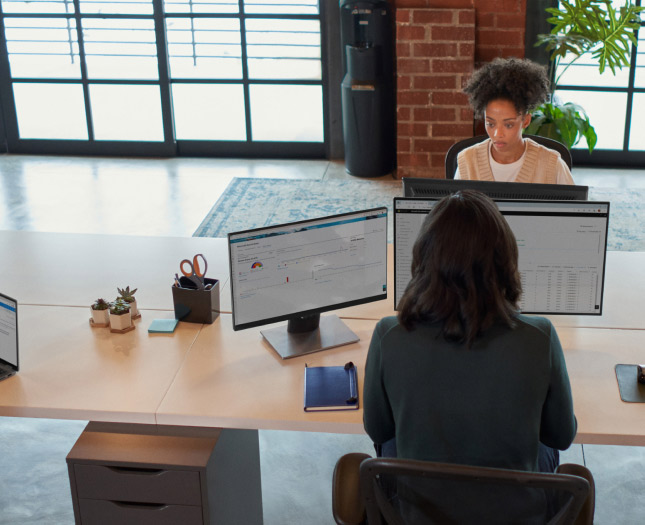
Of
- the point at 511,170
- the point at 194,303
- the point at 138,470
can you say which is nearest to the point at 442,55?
the point at 511,170

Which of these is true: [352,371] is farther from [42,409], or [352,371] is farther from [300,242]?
[42,409]

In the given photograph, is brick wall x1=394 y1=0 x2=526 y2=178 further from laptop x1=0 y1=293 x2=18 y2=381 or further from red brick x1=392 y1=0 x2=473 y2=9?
laptop x1=0 y1=293 x2=18 y2=381

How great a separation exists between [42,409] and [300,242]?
2.70 ft

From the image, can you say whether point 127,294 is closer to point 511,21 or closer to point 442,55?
point 442,55

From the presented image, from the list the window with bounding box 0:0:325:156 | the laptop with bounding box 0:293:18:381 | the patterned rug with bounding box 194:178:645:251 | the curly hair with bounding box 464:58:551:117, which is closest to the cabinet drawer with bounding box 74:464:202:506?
the laptop with bounding box 0:293:18:381

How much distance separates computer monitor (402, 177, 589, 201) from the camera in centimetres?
242

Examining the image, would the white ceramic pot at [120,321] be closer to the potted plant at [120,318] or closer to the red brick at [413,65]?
the potted plant at [120,318]

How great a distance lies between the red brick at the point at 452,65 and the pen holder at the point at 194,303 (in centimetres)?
370

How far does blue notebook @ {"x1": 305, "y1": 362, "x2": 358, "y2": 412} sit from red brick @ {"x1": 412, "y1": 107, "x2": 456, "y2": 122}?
392cm

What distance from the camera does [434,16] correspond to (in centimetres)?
557

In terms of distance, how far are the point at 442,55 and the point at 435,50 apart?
0.06 meters

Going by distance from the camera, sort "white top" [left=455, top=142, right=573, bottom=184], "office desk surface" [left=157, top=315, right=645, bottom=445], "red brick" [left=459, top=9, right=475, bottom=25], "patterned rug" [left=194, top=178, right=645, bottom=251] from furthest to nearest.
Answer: "red brick" [left=459, top=9, right=475, bottom=25] < "patterned rug" [left=194, top=178, right=645, bottom=251] < "white top" [left=455, top=142, right=573, bottom=184] < "office desk surface" [left=157, top=315, right=645, bottom=445]

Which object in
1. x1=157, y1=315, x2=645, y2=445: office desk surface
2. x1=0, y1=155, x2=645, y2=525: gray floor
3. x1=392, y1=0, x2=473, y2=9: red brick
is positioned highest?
x1=392, y1=0, x2=473, y2=9: red brick

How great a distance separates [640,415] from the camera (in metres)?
1.96
